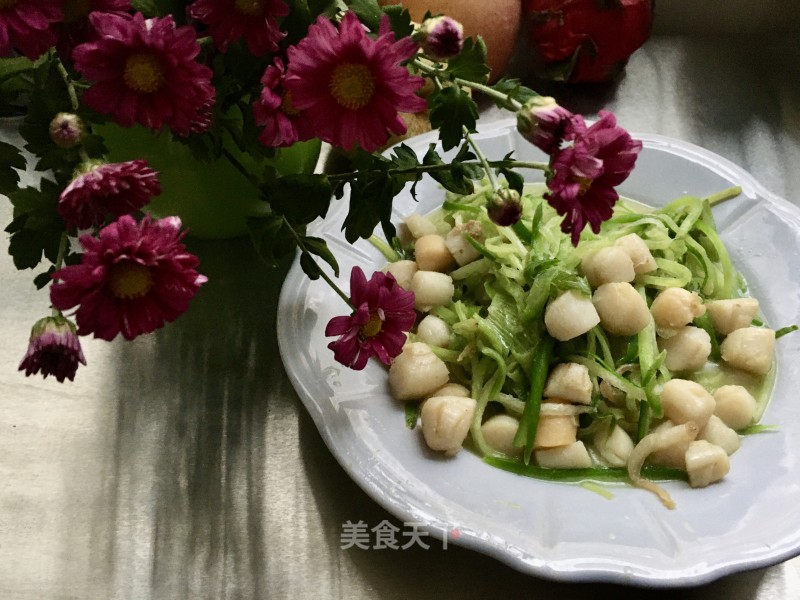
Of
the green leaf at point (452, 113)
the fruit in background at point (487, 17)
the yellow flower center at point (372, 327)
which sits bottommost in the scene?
the yellow flower center at point (372, 327)

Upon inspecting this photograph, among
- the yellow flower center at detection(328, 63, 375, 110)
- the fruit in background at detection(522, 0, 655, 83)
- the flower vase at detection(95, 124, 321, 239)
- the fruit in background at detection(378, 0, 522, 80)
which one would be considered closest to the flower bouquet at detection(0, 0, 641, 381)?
the yellow flower center at detection(328, 63, 375, 110)

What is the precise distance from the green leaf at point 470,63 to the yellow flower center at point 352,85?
3.6 inches

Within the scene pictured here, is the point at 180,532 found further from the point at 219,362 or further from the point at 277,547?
the point at 219,362

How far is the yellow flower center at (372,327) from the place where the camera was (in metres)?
0.61

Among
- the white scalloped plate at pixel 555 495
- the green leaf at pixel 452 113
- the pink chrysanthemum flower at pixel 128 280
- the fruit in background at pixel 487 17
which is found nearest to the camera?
the pink chrysanthemum flower at pixel 128 280

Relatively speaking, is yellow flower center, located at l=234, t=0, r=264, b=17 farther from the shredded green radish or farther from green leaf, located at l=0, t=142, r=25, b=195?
the shredded green radish

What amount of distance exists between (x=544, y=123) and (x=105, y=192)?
286 mm

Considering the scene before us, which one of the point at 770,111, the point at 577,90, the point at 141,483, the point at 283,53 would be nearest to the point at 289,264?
the point at 141,483

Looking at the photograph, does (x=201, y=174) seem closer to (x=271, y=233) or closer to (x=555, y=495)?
(x=271, y=233)

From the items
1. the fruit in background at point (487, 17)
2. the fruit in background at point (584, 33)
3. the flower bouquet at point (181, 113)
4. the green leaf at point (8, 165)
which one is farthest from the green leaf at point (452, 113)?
the fruit in background at point (584, 33)

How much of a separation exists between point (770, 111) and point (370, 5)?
104 centimetres

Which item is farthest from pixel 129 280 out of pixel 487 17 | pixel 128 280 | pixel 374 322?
pixel 487 17

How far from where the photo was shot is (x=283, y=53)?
1.84 feet

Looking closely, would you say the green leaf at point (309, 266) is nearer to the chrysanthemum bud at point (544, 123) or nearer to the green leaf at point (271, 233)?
the green leaf at point (271, 233)
